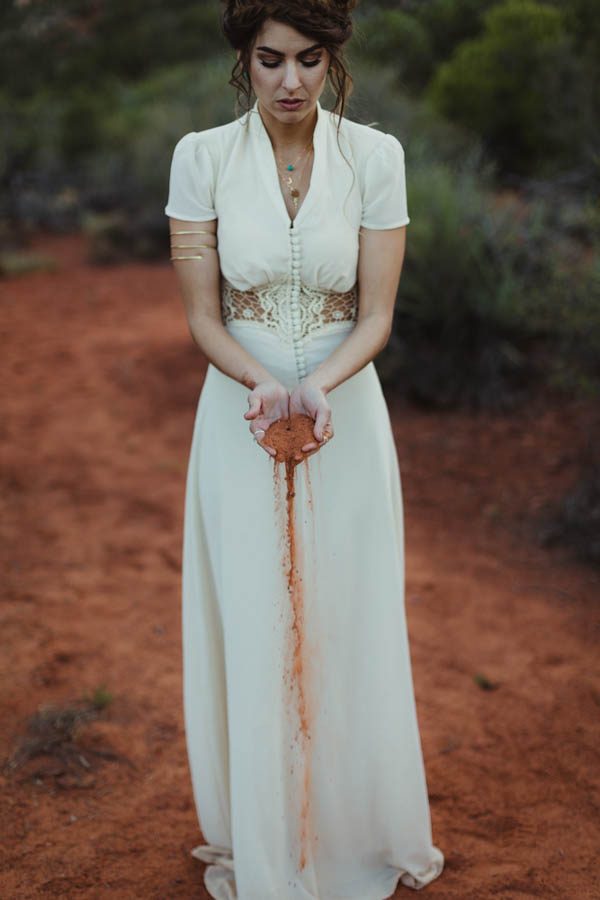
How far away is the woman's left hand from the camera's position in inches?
71.0

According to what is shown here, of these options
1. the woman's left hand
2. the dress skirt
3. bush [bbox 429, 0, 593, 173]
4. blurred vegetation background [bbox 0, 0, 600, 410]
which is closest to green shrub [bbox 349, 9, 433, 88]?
blurred vegetation background [bbox 0, 0, 600, 410]

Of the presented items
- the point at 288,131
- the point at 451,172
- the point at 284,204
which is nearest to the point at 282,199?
the point at 284,204

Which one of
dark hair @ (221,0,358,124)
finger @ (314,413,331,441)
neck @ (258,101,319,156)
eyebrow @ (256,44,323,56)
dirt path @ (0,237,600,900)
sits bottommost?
dirt path @ (0,237,600,900)

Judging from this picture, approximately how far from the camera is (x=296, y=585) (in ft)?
6.81

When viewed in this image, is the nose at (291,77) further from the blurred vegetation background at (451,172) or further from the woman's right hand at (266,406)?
the woman's right hand at (266,406)

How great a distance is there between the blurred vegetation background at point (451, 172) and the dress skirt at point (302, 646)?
2.78ft

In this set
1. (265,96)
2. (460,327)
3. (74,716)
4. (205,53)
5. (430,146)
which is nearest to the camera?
(265,96)

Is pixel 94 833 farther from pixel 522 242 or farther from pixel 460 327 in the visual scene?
pixel 522 242

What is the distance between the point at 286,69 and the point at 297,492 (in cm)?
90

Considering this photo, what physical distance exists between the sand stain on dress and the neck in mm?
596

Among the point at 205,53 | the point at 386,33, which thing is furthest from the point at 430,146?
the point at 205,53

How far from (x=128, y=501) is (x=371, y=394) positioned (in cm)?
319

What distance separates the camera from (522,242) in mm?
6141

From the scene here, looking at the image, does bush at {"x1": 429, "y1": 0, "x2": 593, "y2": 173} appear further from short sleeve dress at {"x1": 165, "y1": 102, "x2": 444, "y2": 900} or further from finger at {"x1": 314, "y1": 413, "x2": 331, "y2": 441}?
finger at {"x1": 314, "y1": 413, "x2": 331, "y2": 441}
